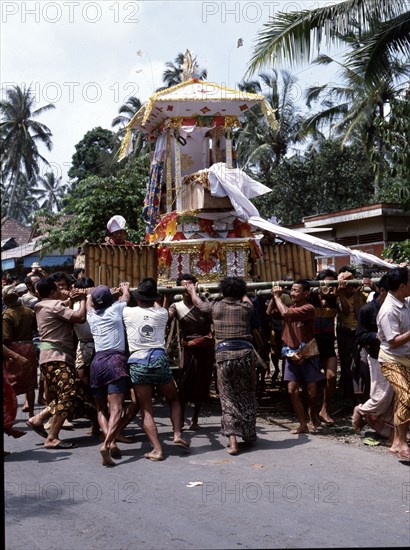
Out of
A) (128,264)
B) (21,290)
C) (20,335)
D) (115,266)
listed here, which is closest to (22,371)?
(20,335)

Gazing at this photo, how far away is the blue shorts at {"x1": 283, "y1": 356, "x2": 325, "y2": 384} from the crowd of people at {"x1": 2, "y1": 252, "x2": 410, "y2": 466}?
1 cm

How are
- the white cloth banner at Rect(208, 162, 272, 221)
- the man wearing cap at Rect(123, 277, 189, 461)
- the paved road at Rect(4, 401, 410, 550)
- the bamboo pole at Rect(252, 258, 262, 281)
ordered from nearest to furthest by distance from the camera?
the paved road at Rect(4, 401, 410, 550) → the man wearing cap at Rect(123, 277, 189, 461) → the white cloth banner at Rect(208, 162, 272, 221) → the bamboo pole at Rect(252, 258, 262, 281)

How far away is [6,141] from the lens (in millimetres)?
44875

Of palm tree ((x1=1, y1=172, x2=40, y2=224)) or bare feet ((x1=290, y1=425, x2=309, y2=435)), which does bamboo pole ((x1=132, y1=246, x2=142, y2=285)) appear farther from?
palm tree ((x1=1, y1=172, x2=40, y2=224))

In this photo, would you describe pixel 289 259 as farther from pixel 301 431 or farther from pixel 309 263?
pixel 301 431

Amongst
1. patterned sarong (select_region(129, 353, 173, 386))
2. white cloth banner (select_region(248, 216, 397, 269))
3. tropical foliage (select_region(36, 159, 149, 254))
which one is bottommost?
patterned sarong (select_region(129, 353, 173, 386))

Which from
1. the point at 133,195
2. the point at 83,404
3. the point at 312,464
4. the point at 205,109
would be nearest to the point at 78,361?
the point at 83,404

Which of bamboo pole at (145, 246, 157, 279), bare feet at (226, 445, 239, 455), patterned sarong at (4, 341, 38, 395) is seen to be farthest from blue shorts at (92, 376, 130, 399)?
bamboo pole at (145, 246, 157, 279)

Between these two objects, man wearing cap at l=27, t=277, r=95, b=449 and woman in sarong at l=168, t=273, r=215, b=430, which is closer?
man wearing cap at l=27, t=277, r=95, b=449

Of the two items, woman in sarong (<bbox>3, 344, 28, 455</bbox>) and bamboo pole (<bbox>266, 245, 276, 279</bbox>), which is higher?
bamboo pole (<bbox>266, 245, 276, 279</bbox>)

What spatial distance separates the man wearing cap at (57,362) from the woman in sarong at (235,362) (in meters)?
1.58

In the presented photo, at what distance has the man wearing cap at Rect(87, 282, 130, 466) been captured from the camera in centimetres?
706

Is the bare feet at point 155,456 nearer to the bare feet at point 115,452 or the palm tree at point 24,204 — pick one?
the bare feet at point 115,452

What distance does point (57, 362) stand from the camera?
7.66m
